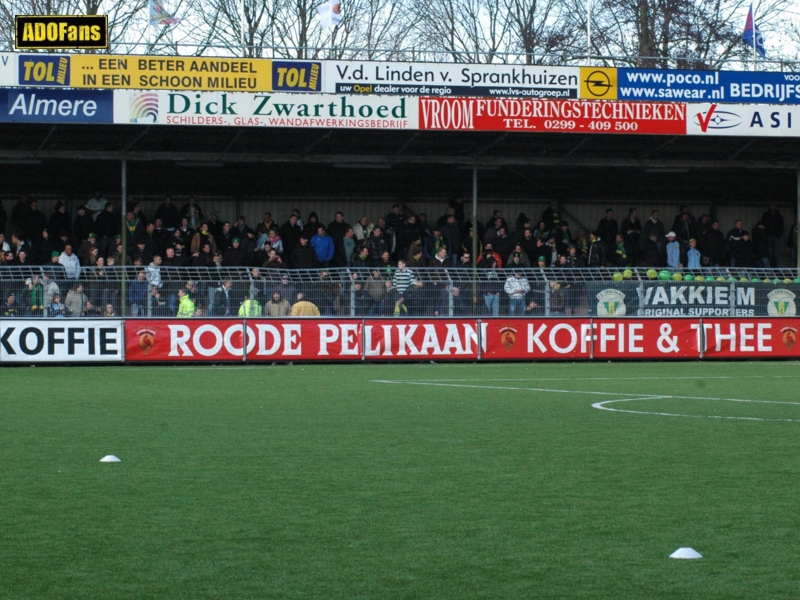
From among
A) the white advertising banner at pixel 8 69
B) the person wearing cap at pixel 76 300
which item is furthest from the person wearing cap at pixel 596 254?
the white advertising banner at pixel 8 69

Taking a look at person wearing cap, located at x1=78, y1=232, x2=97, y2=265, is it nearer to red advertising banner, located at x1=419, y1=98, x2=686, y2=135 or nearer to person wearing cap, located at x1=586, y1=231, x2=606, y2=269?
red advertising banner, located at x1=419, y1=98, x2=686, y2=135

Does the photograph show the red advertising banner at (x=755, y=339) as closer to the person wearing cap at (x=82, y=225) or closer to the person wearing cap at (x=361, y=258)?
the person wearing cap at (x=361, y=258)

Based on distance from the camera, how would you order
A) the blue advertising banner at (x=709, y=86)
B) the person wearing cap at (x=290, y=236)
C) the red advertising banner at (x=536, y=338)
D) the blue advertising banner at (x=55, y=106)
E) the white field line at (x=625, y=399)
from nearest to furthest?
the white field line at (x=625, y=399)
the red advertising banner at (x=536, y=338)
the blue advertising banner at (x=55, y=106)
the person wearing cap at (x=290, y=236)
the blue advertising banner at (x=709, y=86)

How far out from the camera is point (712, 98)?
29.2m

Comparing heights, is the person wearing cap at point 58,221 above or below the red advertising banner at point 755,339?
above

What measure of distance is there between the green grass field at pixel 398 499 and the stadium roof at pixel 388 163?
44.1 ft

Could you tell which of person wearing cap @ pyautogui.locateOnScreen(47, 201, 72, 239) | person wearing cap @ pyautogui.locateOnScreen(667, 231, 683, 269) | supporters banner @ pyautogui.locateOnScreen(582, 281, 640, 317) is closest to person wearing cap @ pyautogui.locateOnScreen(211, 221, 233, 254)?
A: person wearing cap @ pyautogui.locateOnScreen(47, 201, 72, 239)

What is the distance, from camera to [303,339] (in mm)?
23266

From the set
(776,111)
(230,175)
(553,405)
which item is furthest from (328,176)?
(553,405)

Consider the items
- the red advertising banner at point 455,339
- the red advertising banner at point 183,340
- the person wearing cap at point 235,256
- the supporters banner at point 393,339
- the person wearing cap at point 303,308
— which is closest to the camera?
the supporters banner at point 393,339

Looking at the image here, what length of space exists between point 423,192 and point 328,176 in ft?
10.1

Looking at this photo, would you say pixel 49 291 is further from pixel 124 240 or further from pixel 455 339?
pixel 455 339

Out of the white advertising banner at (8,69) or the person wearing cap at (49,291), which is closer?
the person wearing cap at (49,291)

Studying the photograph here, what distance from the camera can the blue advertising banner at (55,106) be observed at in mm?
24172
